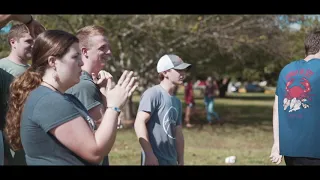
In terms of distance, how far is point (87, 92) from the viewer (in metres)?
3.17

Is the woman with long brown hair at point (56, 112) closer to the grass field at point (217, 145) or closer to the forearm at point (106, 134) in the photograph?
the forearm at point (106, 134)

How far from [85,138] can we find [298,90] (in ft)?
6.34

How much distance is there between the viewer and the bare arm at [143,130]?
12.7ft

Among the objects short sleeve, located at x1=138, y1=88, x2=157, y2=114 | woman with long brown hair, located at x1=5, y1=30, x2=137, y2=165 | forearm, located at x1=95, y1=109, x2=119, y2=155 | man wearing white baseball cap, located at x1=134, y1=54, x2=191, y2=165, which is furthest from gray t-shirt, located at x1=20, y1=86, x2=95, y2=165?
short sleeve, located at x1=138, y1=88, x2=157, y2=114

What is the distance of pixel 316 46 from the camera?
371 cm

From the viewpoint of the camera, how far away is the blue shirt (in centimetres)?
363

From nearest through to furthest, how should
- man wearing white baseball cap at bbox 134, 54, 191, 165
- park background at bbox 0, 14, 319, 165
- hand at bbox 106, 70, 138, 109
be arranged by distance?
hand at bbox 106, 70, 138, 109 → man wearing white baseball cap at bbox 134, 54, 191, 165 → park background at bbox 0, 14, 319, 165

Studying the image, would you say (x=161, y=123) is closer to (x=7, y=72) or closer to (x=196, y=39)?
(x=7, y=72)

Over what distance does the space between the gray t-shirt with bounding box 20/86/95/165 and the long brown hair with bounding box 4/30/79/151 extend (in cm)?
9

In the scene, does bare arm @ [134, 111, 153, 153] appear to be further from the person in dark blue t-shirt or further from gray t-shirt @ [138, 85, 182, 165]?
the person in dark blue t-shirt

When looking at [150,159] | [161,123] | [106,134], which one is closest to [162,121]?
[161,123]

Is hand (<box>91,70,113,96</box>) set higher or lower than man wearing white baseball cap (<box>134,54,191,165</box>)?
higher

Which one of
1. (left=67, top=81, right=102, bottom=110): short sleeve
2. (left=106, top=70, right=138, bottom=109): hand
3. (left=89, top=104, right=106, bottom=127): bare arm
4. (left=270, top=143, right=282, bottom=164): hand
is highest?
(left=106, top=70, right=138, bottom=109): hand
